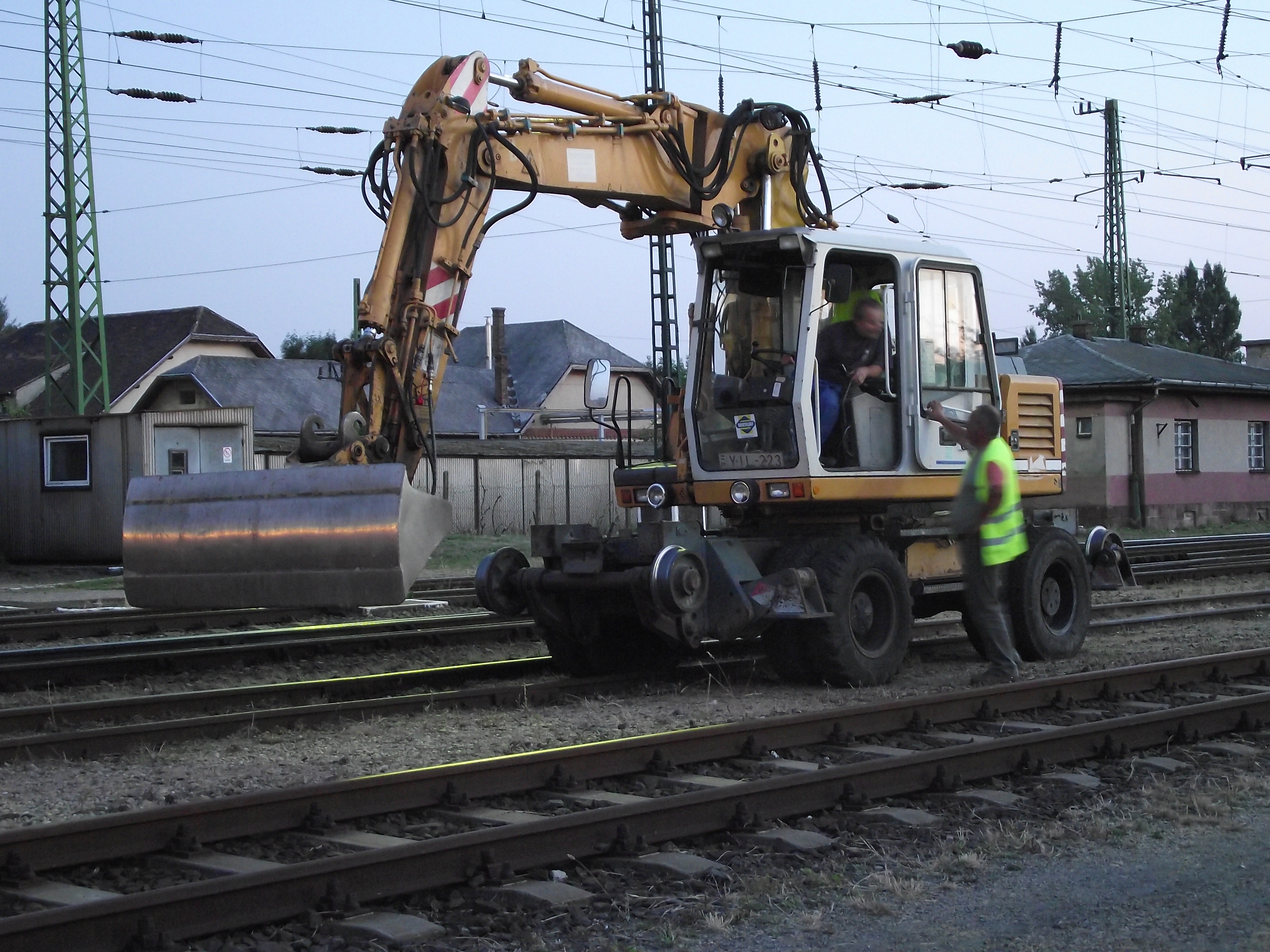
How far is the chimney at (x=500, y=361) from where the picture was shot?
191ft

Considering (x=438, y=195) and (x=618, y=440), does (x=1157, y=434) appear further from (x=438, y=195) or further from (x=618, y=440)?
(x=438, y=195)

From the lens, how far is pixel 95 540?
25.0 metres

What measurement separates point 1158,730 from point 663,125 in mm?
5567

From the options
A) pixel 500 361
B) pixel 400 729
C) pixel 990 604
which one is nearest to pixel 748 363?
pixel 990 604

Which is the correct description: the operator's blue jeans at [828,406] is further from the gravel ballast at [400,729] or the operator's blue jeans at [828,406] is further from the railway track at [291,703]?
the railway track at [291,703]

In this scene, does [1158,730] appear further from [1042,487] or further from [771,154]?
[771,154]

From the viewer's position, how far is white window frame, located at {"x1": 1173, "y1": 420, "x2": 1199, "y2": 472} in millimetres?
37375

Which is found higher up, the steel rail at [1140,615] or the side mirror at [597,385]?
the side mirror at [597,385]

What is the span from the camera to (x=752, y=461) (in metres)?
10.1

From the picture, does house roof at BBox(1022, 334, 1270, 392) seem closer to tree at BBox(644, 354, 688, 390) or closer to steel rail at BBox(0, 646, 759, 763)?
tree at BBox(644, 354, 688, 390)

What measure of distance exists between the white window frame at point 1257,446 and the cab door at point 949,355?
105 feet

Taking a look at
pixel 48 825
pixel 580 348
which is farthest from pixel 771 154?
pixel 580 348

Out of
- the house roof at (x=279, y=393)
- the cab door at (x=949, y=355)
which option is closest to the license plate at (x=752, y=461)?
the cab door at (x=949, y=355)

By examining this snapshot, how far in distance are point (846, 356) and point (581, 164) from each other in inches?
91.3
